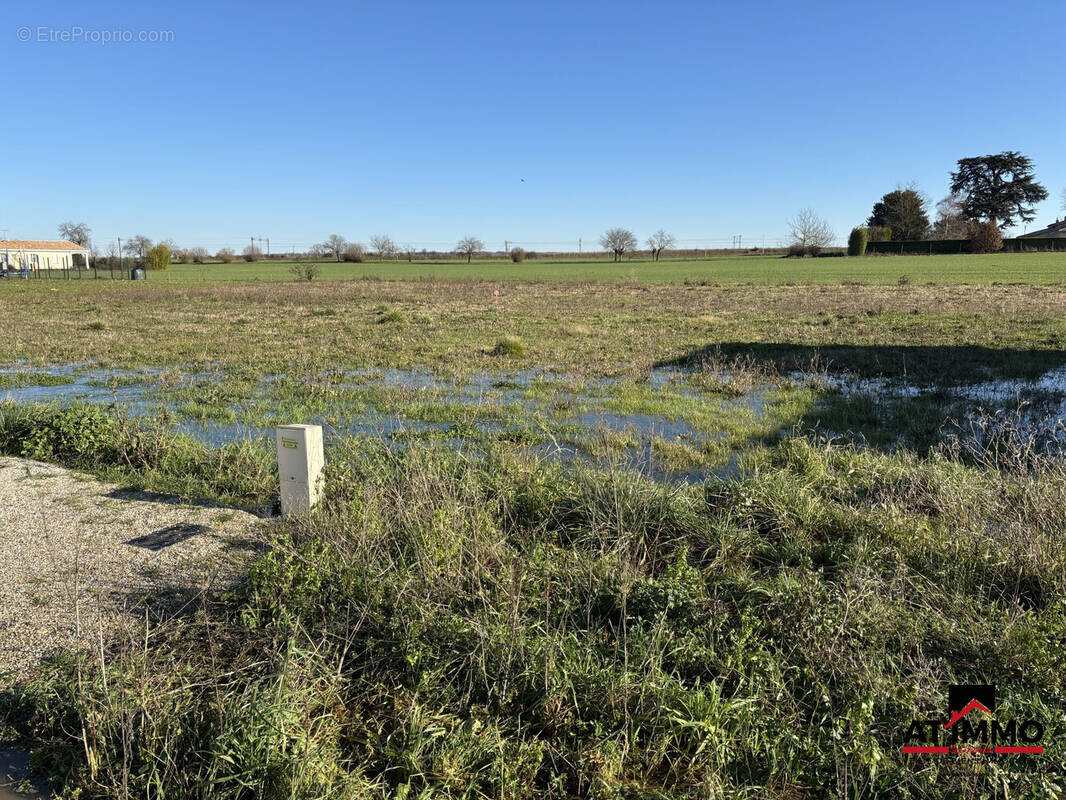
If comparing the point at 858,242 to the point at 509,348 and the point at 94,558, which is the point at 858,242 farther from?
the point at 94,558

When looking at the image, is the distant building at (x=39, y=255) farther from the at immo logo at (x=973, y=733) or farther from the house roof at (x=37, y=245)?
the at immo logo at (x=973, y=733)

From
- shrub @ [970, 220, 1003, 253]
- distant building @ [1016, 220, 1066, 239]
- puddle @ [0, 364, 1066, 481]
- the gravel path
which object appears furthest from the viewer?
distant building @ [1016, 220, 1066, 239]

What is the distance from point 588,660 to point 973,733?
1705 mm

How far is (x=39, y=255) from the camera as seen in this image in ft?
290

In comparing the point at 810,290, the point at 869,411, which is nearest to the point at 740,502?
the point at 869,411

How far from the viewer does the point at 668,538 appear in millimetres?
4754

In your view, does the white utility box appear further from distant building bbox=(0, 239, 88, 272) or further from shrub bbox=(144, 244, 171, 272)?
distant building bbox=(0, 239, 88, 272)

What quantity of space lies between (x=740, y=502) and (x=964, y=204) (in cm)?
12278

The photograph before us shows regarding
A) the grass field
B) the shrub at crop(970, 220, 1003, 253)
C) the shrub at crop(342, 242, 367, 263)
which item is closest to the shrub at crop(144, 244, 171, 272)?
the shrub at crop(342, 242, 367, 263)

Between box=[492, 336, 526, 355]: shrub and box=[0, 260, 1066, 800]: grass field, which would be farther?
box=[492, 336, 526, 355]: shrub

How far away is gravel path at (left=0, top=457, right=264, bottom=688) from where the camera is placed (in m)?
3.77

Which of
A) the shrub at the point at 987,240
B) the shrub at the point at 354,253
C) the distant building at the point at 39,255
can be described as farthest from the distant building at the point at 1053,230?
the distant building at the point at 39,255

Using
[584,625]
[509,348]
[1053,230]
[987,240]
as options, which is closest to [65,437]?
[584,625]

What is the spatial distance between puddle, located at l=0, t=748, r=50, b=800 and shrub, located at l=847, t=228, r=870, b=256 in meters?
97.9
